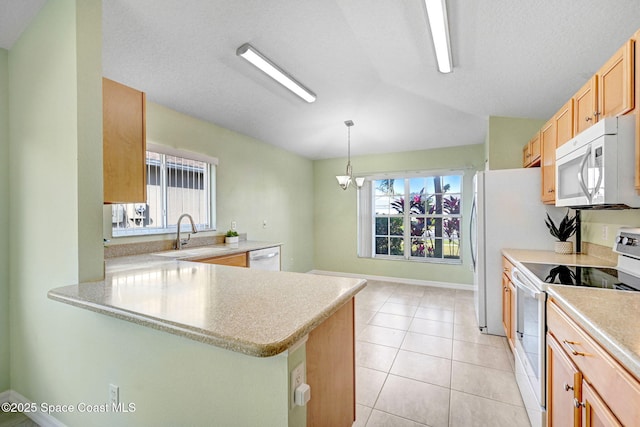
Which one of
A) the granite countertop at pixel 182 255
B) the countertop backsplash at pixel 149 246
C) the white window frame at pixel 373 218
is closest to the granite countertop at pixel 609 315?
the granite countertop at pixel 182 255

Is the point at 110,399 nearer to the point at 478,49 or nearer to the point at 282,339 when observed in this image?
the point at 282,339

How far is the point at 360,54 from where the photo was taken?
273 centimetres

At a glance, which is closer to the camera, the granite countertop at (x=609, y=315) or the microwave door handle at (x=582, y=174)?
the granite countertop at (x=609, y=315)

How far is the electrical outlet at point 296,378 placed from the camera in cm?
93

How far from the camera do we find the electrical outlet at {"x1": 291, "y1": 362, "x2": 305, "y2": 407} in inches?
36.5

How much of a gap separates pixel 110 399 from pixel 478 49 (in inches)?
133

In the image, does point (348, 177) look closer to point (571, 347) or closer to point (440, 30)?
point (440, 30)

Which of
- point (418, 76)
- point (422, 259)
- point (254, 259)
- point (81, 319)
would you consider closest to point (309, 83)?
point (418, 76)

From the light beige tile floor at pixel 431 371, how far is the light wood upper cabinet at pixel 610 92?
75.8 inches

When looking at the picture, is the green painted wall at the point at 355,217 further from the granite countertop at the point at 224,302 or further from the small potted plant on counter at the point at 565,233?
the granite countertop at the point at 224,302

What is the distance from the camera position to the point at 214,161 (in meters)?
3.67

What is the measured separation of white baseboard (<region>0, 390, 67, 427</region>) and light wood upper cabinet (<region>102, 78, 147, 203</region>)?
128 centimetres

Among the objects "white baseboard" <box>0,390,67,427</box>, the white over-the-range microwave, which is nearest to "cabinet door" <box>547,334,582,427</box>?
the white over-the-range microwave

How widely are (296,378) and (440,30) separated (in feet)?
7.82
